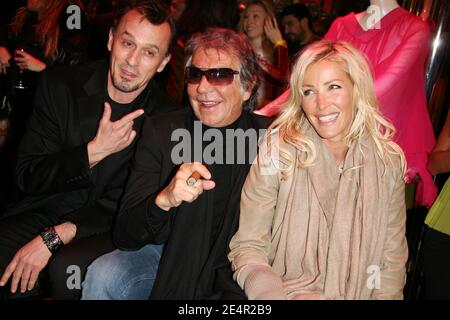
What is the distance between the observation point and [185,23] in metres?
3.64

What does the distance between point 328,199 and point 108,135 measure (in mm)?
972

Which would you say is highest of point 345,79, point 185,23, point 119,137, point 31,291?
point 185,23

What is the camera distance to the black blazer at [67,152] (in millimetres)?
2232

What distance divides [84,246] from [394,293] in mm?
1314

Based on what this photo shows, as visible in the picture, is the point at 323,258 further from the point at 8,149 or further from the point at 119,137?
the point at 8,149

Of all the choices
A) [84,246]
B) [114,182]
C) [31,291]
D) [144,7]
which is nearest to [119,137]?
[114,182]

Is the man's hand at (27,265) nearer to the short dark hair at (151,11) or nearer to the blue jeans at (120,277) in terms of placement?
the blue jeans at (120,277)

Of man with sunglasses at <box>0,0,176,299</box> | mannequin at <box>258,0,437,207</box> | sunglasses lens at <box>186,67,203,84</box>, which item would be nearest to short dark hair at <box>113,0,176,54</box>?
man with sunglasses at <box>0,0,176,299</box>

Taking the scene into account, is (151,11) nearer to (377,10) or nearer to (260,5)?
(377,10)

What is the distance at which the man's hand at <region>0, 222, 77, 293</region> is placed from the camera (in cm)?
210

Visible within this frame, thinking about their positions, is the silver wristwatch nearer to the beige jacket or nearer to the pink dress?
the beige jacket

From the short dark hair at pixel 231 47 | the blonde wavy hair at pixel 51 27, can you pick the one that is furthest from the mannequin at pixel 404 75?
the blonde wavy hair at pixel 51 27

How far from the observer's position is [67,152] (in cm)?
218

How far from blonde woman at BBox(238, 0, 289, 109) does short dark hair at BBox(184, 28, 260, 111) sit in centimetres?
141
